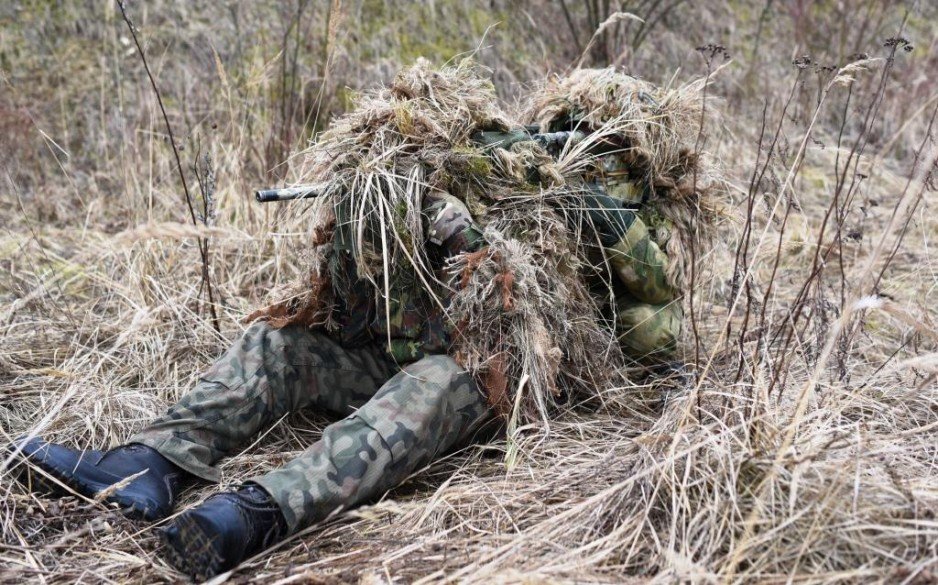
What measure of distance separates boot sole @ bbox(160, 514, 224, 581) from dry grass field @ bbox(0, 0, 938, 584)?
Result: 0.08 m

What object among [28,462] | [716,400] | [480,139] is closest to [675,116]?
[480,139]

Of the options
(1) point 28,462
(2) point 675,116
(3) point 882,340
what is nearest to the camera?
(1) point 28,462

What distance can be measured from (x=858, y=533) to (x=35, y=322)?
2618 mm

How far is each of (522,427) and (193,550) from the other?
873 millimetres

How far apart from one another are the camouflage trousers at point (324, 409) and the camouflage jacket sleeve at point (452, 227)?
0.32 m

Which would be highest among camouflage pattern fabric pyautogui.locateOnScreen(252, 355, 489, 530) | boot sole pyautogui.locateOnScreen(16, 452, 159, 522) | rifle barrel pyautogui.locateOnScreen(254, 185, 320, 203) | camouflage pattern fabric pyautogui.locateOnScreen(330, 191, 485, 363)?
rifle barrel pyautogui.locateOnScreen(254, 185, 320, 203)

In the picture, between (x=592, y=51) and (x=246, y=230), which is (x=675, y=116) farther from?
(x=592, y=51)

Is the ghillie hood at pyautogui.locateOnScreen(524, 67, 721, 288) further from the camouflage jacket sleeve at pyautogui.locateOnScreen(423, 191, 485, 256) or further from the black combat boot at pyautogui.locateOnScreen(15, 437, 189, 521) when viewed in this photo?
the black combat boot at pyautogui.locateOnScreen(15, 437, 189, 521)

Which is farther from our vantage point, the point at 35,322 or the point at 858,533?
the point at 35,322

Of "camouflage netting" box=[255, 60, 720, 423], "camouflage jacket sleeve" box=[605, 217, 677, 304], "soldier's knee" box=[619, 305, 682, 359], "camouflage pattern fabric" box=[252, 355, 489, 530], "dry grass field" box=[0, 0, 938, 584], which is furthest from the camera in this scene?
"soldier's knee" box=[619, 305, 682, 359]

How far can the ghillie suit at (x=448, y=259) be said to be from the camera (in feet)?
7.25

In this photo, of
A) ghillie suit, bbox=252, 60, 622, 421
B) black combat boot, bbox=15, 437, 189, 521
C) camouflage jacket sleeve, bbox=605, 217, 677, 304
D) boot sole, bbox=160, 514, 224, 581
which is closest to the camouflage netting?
ghillie suit, bbox=252, 60, 622, 421

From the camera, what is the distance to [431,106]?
2426mm

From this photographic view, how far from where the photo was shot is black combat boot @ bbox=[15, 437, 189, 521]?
6.61ft
